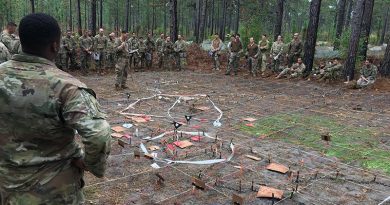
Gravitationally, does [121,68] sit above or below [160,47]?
below

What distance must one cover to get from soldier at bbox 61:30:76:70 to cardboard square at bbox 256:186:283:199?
1013 cm

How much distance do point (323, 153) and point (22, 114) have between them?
4.57 meters

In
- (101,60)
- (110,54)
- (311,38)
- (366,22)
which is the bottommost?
(101,60)

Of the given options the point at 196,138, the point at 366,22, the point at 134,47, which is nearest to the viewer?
the point at 196,138

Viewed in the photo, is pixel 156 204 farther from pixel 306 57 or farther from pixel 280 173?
pixel 306 57

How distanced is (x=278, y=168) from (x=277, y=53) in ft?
31.2

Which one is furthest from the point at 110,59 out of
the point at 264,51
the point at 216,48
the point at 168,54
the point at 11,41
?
the point at 11,41

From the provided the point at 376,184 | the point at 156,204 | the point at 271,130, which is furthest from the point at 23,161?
the point at 271,130

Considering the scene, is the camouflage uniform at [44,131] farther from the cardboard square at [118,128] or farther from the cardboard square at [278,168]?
the cardboard square at [118,128]

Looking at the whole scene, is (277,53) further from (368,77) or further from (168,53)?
(168,53)

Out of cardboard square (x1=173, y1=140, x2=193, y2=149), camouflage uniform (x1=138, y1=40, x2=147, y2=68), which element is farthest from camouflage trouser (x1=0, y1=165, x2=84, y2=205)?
camouflage uniform (x1=138, y1=40, x2=147, y2=68)

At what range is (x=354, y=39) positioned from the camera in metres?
12.0

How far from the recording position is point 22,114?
177cm

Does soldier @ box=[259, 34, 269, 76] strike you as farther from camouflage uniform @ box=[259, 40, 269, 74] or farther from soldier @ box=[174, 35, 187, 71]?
soldier @ box=[174, 35, 187, 71]
